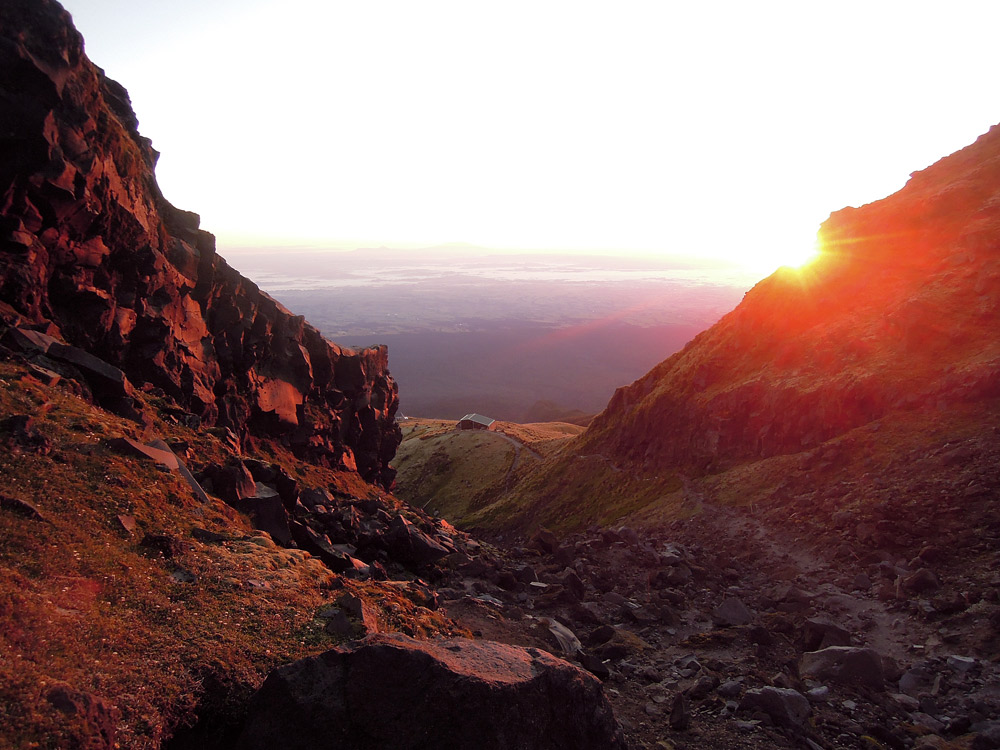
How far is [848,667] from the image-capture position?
2377cm

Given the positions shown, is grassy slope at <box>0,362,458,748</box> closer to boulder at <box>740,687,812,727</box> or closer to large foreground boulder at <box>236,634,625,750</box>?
large foreground boulder at <box>236,634,625,750</box>

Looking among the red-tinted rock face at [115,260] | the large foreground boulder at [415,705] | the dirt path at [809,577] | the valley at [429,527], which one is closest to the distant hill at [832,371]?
the valley at [429,527]

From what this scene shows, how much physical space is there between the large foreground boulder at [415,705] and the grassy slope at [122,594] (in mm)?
1983

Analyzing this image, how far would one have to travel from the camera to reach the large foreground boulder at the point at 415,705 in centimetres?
1425

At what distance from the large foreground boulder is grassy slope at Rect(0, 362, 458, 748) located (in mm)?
1983

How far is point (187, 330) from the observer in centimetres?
4244

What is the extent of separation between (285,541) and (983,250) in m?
64.7

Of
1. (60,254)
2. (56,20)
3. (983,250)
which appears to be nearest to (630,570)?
(60,254)

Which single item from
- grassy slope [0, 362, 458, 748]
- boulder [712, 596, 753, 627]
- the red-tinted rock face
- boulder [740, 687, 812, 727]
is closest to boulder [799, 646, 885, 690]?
boulder [740, 687, 812, 727]

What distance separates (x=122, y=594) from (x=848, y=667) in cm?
Result: 2765

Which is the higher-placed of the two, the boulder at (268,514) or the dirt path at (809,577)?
the boulder at (268,514)

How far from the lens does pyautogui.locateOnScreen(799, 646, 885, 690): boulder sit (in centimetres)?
Answer: 2336

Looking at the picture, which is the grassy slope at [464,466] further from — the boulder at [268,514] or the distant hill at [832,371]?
the boulder at [268,514]

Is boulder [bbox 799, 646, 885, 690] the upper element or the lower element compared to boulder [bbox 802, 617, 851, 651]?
upper
